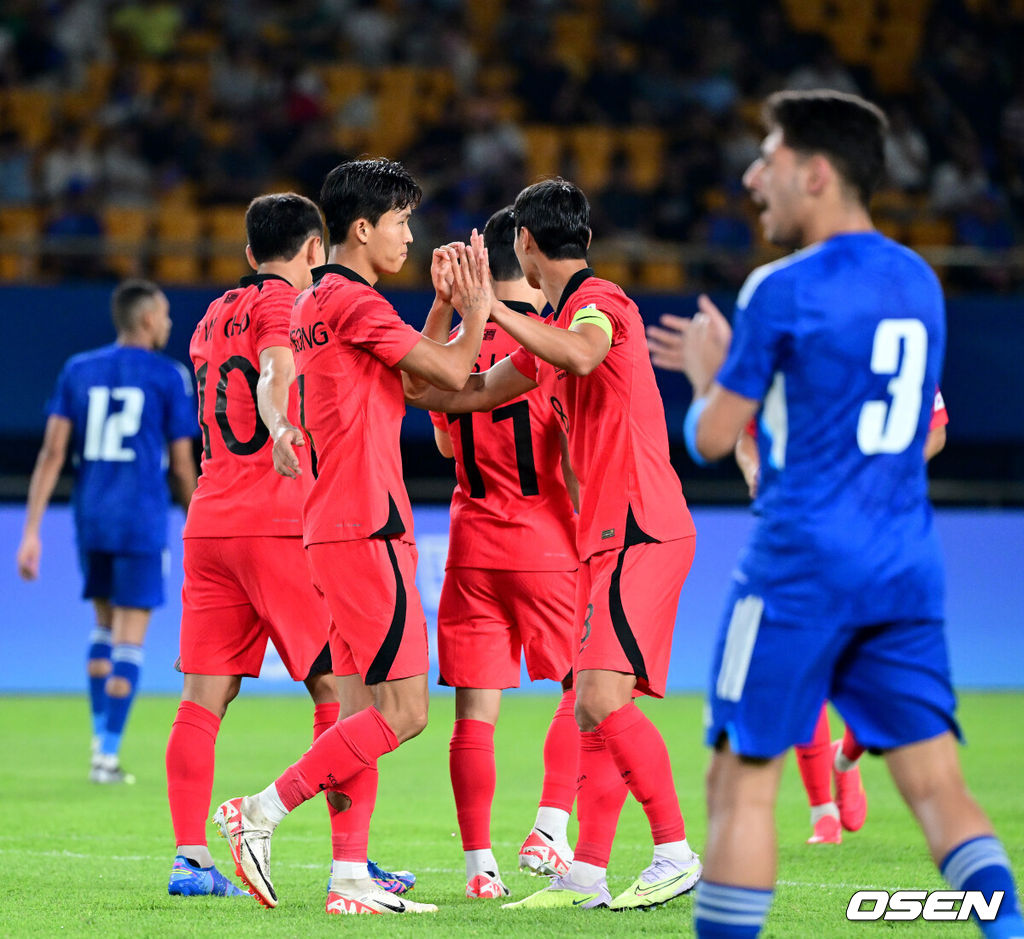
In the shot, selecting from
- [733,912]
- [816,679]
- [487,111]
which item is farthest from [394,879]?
[487,111]

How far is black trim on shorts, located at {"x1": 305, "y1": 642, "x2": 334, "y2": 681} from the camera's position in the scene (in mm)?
5461

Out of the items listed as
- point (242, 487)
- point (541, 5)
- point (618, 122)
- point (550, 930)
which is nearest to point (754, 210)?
point (618, 122)

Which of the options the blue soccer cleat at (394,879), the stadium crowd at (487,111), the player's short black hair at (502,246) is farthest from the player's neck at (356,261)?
the stadium crowd at (487,111)

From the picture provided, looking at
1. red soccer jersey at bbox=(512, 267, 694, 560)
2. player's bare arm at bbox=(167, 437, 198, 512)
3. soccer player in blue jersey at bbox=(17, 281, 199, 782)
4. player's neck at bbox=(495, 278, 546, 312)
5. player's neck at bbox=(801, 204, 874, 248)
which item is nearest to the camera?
player's neck at bbox=(801, 204, 874, 248)

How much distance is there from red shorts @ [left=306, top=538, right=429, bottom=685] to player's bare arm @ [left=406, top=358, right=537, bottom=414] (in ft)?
2.07

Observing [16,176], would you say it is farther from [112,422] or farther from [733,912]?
[733,912]

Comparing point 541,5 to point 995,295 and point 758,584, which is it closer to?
point 995,295

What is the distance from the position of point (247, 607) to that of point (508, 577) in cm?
95

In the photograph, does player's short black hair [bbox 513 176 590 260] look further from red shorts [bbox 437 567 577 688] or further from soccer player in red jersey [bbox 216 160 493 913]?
red shorts [bbox 437 567 577 688]

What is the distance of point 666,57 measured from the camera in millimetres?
17703

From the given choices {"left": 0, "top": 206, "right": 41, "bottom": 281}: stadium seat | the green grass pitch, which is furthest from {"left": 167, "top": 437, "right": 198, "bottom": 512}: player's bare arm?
{"left": 0, "top": 206, "right": 41, "bottom": 281}: stadium seat

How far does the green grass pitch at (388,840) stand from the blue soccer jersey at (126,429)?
1.51m

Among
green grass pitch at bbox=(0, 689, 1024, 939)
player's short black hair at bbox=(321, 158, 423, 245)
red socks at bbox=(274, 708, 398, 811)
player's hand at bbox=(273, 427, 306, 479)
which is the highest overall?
player's short black hair at bbox=(321, 158, 423, 245)

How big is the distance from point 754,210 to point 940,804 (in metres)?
13.1
